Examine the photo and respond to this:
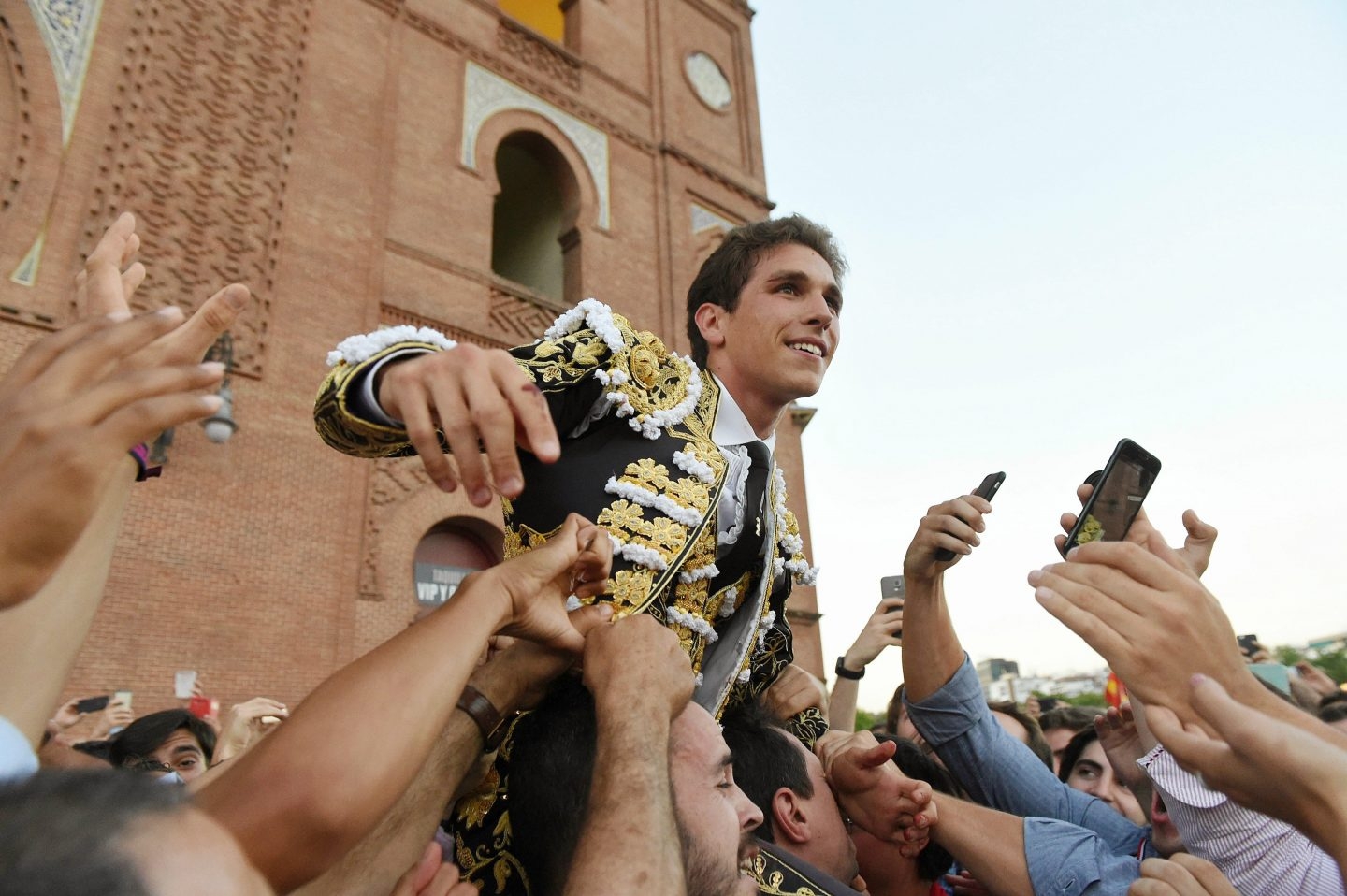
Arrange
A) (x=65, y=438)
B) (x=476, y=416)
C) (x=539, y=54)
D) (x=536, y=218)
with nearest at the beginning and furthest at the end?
1. (x=65, y=438)
2. (x=476, y=416)
3. (x=539, y=54)
4. (x=536, y=218)

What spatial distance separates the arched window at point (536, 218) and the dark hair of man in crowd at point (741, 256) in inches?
306

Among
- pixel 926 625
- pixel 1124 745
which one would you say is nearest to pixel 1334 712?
pixel 1124 745

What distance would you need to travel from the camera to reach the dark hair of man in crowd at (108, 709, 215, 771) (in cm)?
346

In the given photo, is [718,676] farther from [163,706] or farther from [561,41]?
[561,41]

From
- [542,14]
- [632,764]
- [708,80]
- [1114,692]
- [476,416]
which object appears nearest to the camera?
[476,416]

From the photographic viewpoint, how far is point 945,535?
2381 millimetres

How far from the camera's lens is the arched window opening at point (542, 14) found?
1245 cm

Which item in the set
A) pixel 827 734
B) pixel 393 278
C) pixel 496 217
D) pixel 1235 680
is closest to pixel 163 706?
pixel 393 278

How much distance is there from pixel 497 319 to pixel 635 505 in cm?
797

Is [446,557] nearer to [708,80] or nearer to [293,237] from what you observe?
[293,237]

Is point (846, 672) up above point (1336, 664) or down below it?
below

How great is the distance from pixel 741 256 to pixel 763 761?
1.41 meters

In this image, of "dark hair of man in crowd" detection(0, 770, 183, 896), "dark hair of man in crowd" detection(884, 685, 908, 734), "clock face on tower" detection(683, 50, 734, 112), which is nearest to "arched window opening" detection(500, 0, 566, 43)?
"clock face on tower" detection(683, 50, 734, 112)

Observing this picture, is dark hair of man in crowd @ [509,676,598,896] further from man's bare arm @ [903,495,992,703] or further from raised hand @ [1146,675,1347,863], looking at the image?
man's bare arm @ [903,495,992,703]
